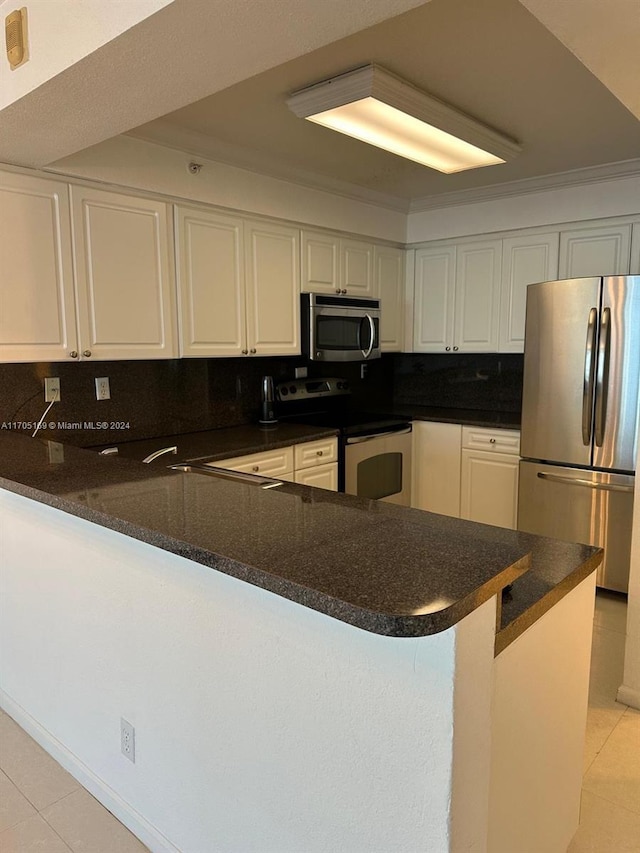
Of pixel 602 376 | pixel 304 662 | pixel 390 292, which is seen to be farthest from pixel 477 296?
pixel 304 662

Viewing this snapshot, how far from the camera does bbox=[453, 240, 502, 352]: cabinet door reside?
4066 mm

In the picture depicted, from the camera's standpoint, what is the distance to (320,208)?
3666 millimetres

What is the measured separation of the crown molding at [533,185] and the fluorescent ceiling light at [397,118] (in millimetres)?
839

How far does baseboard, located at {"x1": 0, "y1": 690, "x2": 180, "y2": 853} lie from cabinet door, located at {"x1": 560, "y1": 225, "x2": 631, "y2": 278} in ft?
11.6

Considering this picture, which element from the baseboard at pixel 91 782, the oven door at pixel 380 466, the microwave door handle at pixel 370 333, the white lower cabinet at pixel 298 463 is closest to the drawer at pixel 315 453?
the white lower cabinet at pixel 298 463

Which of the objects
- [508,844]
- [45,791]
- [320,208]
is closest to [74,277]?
[320,208]

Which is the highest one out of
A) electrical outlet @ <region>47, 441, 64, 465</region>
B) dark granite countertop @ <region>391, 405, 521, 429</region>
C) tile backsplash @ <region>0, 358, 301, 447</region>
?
tile backsplash @ <region>0, 358, 301, 447</region>

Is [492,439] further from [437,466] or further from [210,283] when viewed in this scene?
[210,283]


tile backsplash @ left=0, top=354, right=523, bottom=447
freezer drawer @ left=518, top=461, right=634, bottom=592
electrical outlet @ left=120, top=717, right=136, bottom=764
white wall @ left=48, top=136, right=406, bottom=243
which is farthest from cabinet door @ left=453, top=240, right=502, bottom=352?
electrical outlet @ left=120, top=717, right=136, bottom=764

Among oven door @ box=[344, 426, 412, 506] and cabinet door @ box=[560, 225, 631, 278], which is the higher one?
cabinet door @ box=[560, 225, 631, 278]

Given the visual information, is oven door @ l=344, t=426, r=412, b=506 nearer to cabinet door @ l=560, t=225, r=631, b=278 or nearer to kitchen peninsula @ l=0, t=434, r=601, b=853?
cabinet door @ l=560, t=225, r=631, b=278

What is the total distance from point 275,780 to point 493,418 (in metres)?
3.16

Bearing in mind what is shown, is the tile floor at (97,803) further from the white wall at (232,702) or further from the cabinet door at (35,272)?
the cabinet door at (35,272)

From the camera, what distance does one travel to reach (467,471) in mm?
3979
